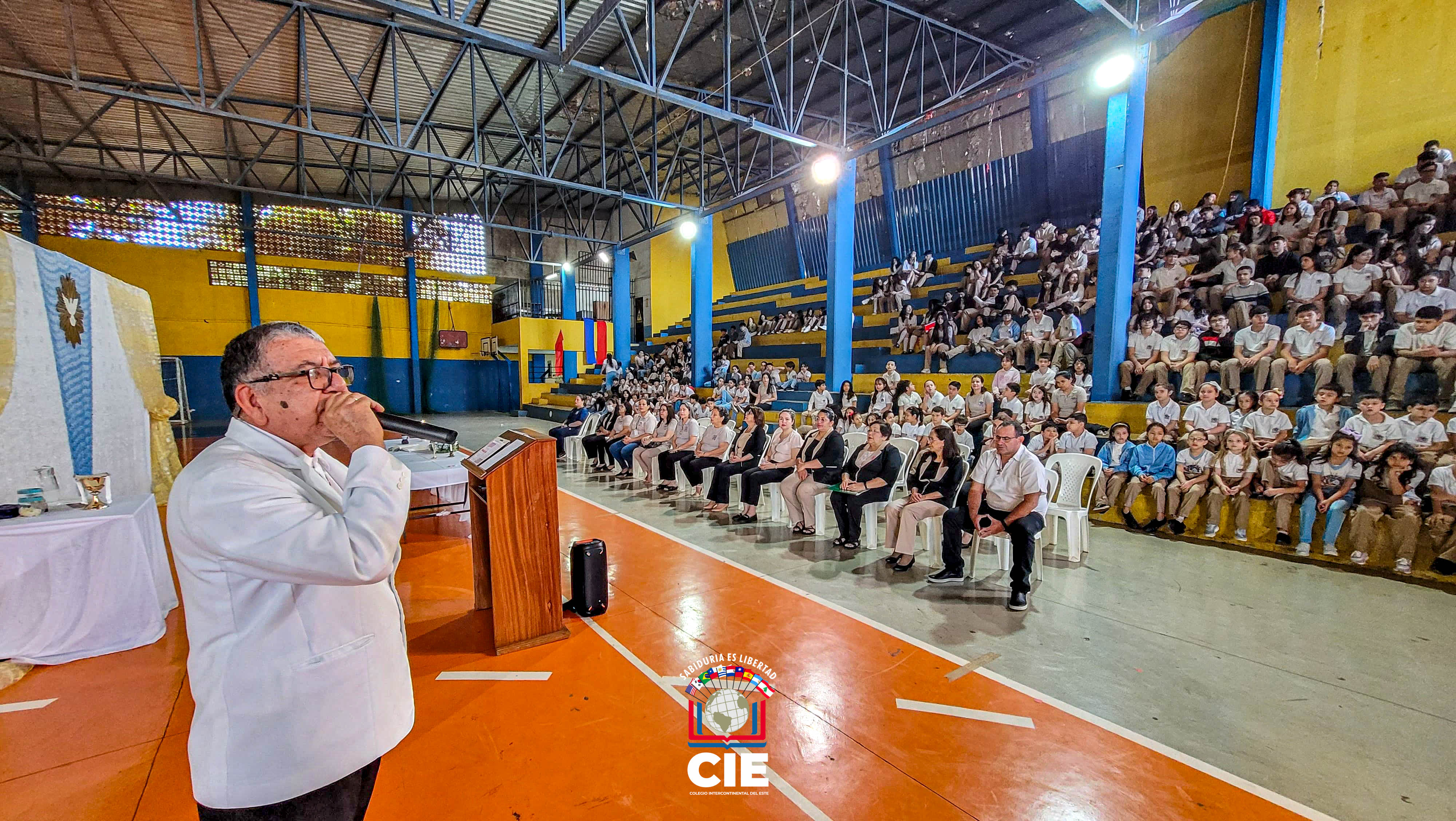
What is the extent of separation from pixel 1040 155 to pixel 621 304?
37.4 ft

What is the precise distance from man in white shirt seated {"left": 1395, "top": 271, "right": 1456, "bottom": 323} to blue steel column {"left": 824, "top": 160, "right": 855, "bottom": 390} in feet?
21.4

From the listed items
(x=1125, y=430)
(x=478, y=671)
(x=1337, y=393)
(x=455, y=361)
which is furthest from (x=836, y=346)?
(x=455, y=361)

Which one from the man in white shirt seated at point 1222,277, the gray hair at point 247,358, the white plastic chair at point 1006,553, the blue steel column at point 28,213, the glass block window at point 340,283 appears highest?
the blue steel column at point 28,213

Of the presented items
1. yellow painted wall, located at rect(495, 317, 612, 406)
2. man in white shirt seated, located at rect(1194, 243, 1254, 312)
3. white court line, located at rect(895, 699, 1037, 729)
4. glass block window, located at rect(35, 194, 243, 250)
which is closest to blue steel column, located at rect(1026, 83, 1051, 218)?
man in white shirt seated, located at rect(1194, 243, 1254, 312)

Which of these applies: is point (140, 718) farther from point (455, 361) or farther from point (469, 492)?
point (455, 361)

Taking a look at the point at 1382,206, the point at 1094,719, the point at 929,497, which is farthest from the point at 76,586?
the point at 1382,206

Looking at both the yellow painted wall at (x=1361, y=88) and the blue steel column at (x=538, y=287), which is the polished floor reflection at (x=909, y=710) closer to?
the yellow painted wall at (x=1361, y=88)

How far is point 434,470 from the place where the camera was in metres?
4.73

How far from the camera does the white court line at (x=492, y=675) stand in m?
2.86

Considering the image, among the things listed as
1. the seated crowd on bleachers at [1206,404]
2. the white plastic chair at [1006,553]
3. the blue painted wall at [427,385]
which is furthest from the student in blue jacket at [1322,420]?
the blue painted wall at [427,385]

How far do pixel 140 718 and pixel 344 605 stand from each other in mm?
2467

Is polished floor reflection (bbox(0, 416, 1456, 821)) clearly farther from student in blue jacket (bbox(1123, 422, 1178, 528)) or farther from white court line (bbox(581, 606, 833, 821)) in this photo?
student in blue jacket (bbox(1123, 422, 1178, 528))

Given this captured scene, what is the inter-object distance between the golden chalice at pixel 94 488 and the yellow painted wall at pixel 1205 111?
14245mm

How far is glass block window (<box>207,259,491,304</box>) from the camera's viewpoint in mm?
16531
